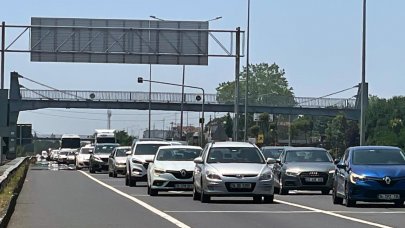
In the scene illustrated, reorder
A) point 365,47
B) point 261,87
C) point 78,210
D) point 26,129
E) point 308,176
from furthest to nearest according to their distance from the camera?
point 261,87 < point 26,129 < point 365,47 < point 308,176 < point 78,210

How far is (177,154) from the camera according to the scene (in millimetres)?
34188

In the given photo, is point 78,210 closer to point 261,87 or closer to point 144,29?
point 144,29

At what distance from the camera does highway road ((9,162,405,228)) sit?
20891mm

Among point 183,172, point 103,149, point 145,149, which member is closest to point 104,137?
point 103,149

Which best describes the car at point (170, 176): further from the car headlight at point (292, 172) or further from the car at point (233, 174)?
the car headlight at point (292, 172)

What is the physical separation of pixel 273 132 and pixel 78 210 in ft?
303

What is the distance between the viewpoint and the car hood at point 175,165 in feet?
106

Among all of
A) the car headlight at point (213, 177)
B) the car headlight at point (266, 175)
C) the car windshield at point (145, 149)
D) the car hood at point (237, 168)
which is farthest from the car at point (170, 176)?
the car windshield at point (145, 149)

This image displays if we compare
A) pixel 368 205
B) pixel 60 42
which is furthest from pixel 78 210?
pixel 60 42

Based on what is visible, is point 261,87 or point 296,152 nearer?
point 296,152

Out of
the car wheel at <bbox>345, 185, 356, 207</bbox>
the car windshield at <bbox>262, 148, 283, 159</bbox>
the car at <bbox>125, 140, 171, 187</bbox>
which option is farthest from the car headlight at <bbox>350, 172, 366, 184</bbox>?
the car windshield at <bbox>262, 148, 283, 159</bbox>

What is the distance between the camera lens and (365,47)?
46.6 meters

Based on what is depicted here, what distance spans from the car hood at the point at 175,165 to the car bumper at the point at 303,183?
3.26 meters

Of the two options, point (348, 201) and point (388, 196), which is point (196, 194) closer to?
point (348, 201)
